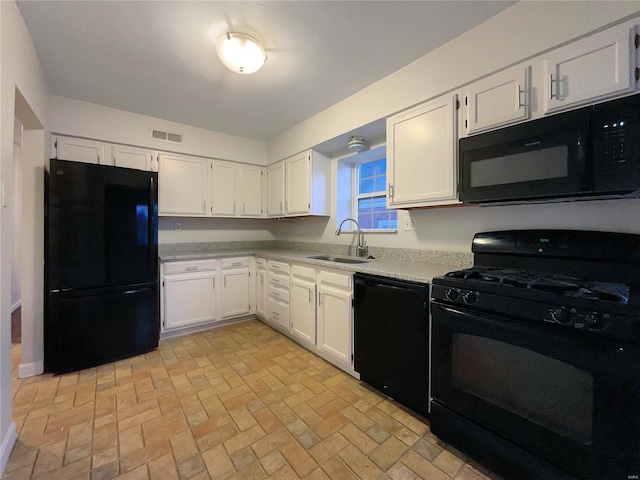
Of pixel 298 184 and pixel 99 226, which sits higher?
pixel 298 184

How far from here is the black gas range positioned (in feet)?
3.18

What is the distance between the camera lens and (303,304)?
103 inches

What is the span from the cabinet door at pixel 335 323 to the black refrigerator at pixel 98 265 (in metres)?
1.68

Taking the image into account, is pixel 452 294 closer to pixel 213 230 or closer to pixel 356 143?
pixel 356 143

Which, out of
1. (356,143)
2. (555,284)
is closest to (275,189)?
(356,143)

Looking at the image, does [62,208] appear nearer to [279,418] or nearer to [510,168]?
[279,418]

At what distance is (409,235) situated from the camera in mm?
2391

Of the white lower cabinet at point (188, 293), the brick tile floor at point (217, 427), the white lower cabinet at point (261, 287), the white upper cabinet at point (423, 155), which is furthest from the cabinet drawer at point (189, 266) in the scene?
the white upper cabinet at point (423, 155)

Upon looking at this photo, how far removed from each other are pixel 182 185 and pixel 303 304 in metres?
2.06

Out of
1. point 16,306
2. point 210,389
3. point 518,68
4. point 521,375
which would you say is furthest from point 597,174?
point 16,306

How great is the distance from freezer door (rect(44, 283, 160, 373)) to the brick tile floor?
0.40 ft

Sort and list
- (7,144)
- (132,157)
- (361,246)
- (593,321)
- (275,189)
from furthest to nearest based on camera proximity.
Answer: (275,189)
(132,157)
(361,246)
(7,144)
(593,321)

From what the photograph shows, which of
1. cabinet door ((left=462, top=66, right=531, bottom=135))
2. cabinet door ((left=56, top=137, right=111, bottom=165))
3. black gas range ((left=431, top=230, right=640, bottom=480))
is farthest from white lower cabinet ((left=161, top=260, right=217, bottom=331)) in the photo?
cabinet door ((left=462, top=66, right=531, bottom=135))

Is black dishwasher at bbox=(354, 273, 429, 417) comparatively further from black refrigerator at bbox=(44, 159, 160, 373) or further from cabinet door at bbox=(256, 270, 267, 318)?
black refrigerator at bbox=(44, 159, 160, 373)
